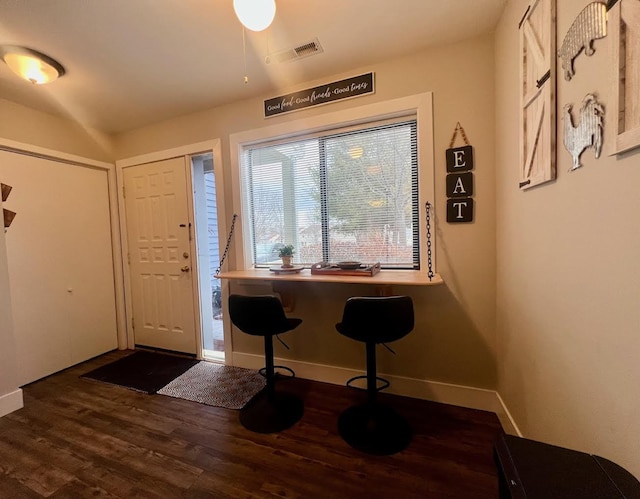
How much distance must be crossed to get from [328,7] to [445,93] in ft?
3.15

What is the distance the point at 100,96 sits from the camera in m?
2.44

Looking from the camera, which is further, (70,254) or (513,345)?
(70,254)

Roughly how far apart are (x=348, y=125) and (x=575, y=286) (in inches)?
73.5

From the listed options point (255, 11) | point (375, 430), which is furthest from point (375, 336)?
point (255, 11)

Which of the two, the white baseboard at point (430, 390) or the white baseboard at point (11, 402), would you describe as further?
the white baseboard at point (11, 402)

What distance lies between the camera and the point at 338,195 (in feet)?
7.89

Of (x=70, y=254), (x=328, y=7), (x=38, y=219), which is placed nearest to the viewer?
(x=328, y=7)

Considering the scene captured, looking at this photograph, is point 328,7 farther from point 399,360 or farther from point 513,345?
point 399,360

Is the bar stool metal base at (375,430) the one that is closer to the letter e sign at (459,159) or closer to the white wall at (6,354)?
the letter e sign at (459,159)

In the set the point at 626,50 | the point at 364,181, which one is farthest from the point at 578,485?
the point at 364,181

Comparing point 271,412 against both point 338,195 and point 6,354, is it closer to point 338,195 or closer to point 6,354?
point 338,195

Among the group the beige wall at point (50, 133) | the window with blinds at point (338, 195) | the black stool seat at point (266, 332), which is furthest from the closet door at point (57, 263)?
the black stool seat at point (266, 332)

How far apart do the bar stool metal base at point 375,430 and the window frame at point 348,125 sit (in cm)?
106

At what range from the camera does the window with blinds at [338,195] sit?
2.21 m
